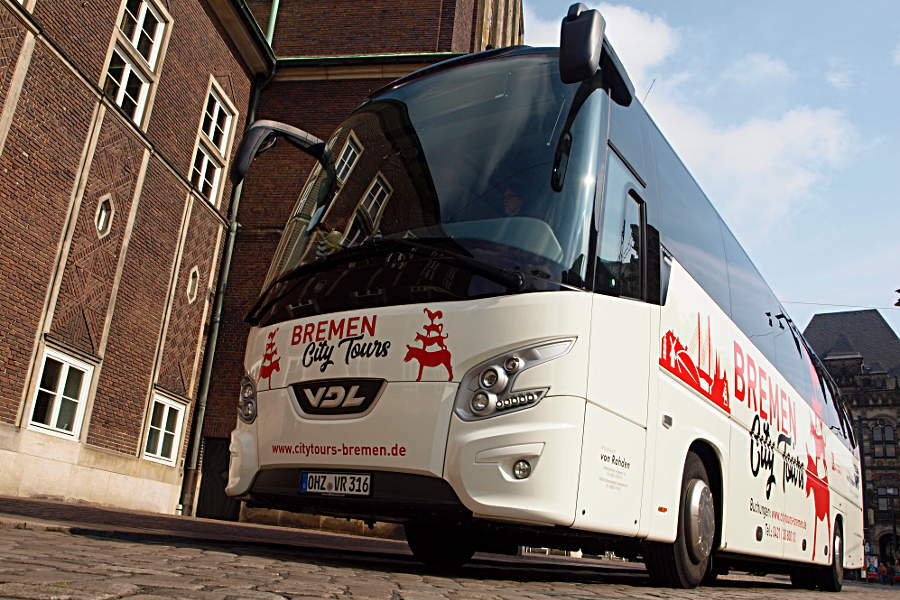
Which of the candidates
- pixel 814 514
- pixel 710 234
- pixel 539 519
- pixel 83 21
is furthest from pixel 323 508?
pixel 83 21

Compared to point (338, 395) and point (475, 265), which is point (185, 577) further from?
point (475, 265)

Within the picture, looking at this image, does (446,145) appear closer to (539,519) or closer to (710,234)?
(539,519)

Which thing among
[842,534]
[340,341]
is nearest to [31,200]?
[340,341]

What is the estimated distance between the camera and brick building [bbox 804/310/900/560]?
7169 centimetres

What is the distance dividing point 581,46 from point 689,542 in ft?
12.0

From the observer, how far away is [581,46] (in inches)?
182

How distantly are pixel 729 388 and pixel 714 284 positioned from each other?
972 millimetres

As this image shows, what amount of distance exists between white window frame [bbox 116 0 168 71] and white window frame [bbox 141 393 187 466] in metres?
6.99

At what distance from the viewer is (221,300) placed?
2047 centimetres

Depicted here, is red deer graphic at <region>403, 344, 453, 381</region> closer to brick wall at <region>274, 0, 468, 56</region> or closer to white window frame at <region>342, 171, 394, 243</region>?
white window frame at <region>342, 171, 394, 243</region>

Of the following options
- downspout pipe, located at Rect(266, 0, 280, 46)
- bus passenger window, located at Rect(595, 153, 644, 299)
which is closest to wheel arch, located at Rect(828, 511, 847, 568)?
bus passenger window, located at Rect(595, 153, 644, 299)

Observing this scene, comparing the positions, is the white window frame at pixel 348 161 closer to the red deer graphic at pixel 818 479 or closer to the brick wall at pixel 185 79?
the red deer graphic at pixel 818 479

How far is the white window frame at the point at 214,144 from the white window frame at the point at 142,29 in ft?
6.94

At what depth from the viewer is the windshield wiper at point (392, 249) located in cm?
477
